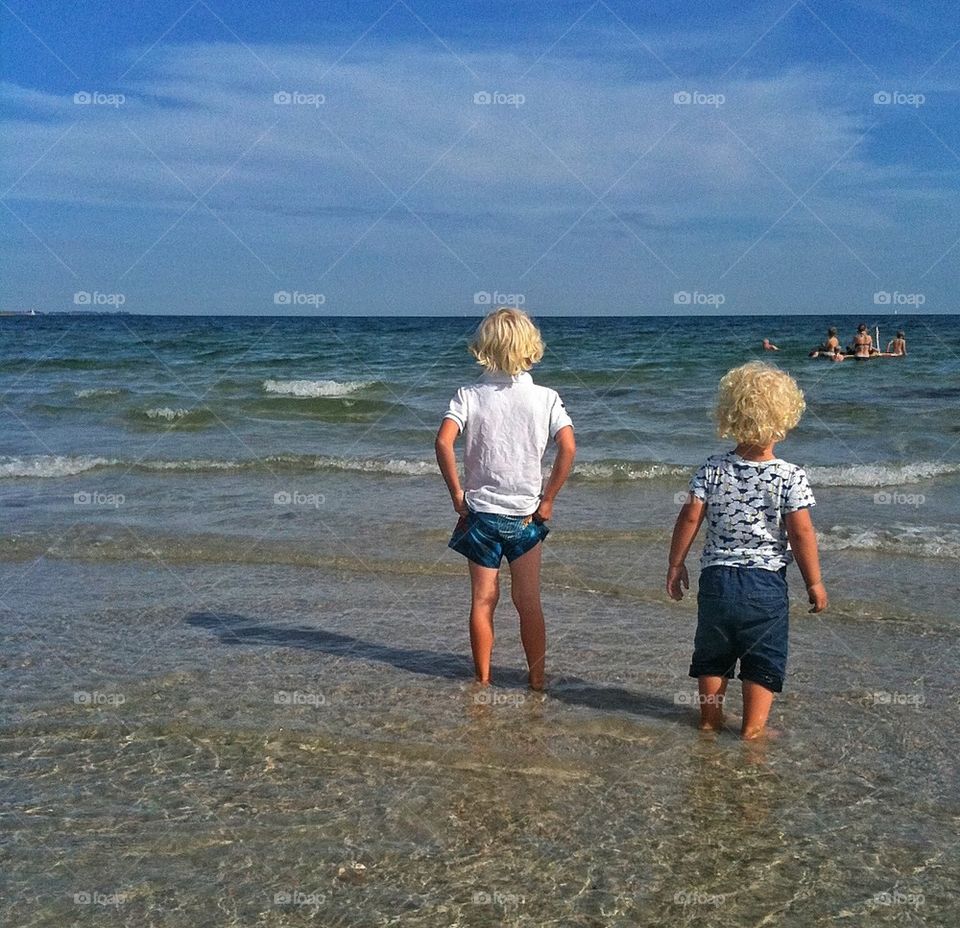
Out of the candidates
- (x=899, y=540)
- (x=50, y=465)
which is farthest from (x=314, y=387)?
(x=899, y=540)

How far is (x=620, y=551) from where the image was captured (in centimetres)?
804

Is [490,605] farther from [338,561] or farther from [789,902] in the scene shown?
[338,561]

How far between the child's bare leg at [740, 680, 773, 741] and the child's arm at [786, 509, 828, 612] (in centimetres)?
45

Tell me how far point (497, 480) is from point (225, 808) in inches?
72.7

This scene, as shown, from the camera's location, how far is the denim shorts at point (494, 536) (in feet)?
15.8

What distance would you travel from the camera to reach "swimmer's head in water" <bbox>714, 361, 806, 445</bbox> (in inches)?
164

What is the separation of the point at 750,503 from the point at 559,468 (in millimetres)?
883

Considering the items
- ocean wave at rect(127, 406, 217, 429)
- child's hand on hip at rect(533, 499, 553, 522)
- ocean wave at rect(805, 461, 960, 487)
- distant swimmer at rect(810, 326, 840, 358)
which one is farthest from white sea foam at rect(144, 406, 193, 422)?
distant swimmer at rect(810, 326, 840, 358)

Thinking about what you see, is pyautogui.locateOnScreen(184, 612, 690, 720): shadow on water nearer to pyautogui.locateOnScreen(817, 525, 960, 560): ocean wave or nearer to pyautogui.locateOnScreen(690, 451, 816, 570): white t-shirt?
pyautogui.locateOnScreen(690, 451, 816, 570): white t-shirt

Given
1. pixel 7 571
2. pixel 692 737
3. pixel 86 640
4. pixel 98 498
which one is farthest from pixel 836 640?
pixel 98 498

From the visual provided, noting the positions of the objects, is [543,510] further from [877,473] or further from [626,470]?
[877,473]

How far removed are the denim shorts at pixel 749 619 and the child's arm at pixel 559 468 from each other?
781 mm

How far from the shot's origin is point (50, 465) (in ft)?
40.3

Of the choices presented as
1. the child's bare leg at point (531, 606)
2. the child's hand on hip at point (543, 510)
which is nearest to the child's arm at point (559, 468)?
the child's hand on hip at point (543, 510)
